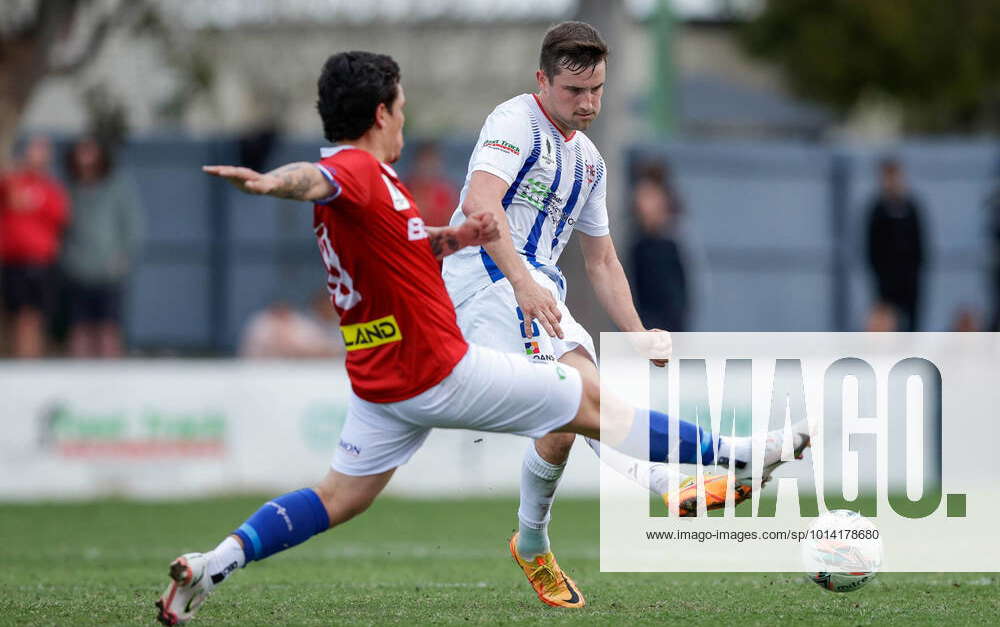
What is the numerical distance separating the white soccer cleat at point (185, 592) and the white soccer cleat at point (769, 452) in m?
2.14

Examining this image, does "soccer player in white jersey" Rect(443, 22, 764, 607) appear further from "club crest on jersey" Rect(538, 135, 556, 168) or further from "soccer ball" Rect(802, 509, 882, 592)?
"soccer ball" Rect(802, 509, 882, 592)

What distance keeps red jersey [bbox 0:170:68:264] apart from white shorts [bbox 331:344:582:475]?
935 centimetres

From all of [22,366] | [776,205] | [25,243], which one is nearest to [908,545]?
[22,366]

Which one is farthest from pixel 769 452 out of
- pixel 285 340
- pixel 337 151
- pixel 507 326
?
pixel 285 340

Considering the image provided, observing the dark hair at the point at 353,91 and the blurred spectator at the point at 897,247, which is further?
the blurred spectator at the point at 897,247

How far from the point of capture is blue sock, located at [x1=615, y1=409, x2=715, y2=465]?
20.9 ft

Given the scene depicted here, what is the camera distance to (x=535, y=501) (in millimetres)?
7281

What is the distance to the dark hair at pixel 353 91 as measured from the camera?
596cm

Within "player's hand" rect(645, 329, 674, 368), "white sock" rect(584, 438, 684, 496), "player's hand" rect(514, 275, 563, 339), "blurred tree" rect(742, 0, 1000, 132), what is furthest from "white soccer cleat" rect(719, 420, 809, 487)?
"blurred tree" rect(742, 0, 1000, 132)

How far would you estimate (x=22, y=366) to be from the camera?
535 inches

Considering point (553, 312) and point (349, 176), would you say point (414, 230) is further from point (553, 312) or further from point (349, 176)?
point (553, 312)

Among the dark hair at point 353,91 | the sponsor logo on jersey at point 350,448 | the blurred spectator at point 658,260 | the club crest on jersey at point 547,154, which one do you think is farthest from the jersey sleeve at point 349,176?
the blurred spectator at point 658,260

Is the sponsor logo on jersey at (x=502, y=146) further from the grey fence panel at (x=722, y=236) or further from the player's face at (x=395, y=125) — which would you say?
the grey fence panel at (x=722, y=236)

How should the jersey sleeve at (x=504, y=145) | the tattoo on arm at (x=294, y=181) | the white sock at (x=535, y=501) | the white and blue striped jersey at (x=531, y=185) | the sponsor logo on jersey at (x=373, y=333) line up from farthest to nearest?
the white sock at (x=535, y=501), the white and blue striped jersey at (x=531, y=185), the jersey sleeve at (x=504, y=145), the sponsor logo on jersey at (x=373, y=333), the tattoo on arm at (x=294, y=181)
